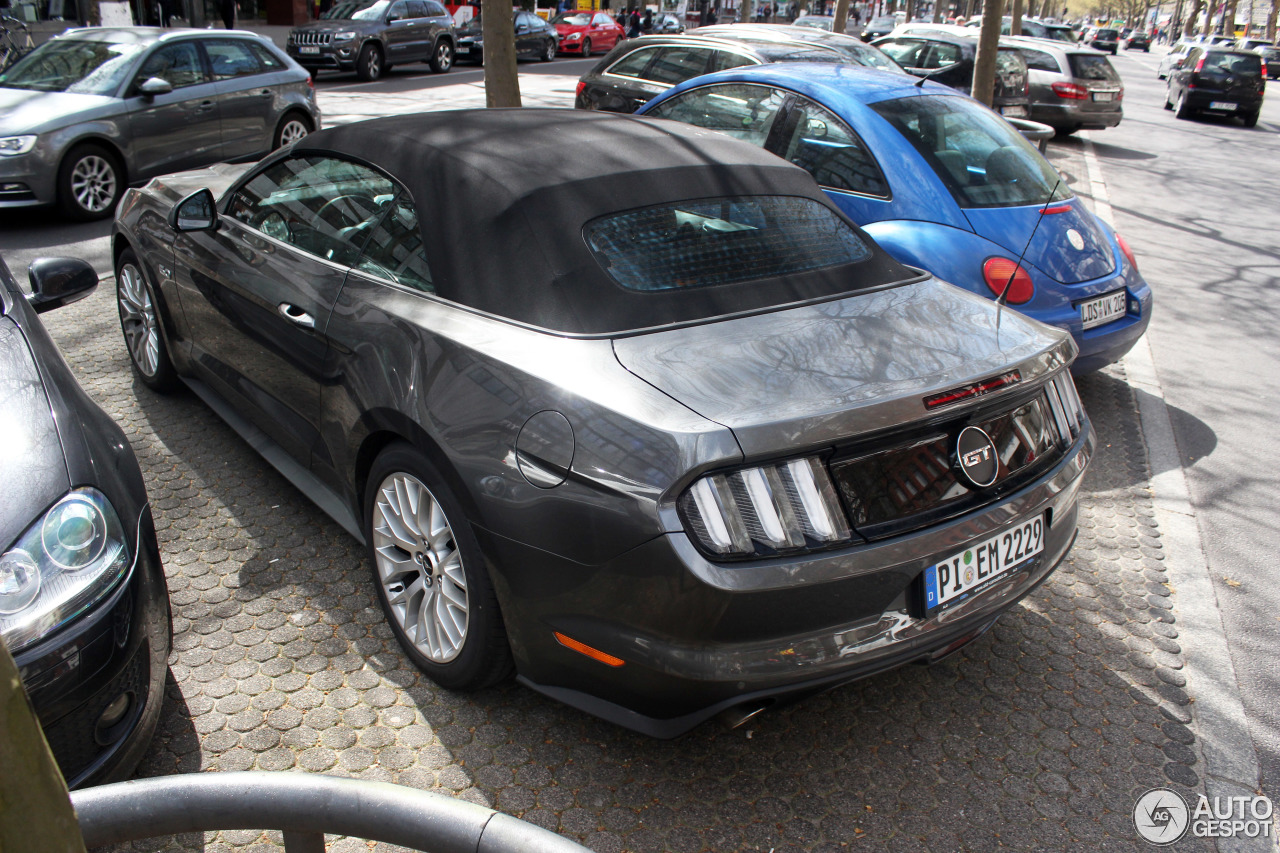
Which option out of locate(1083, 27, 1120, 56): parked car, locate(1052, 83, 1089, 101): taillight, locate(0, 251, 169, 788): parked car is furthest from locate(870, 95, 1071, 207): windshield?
locate(1083, 27, 1120, 56): parked car

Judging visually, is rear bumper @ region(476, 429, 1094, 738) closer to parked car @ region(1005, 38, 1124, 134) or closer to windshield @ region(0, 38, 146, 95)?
windshield @ region(0, 38, 146, 95)

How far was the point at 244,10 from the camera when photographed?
101ft

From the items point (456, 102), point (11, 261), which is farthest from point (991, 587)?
point (456, 102)

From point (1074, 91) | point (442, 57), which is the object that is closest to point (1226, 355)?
point (1074, 91)

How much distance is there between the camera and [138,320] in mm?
4906

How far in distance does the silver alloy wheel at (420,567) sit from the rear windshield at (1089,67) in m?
16.3

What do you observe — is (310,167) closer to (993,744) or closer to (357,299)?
(357,299)

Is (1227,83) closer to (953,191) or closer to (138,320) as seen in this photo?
(953,191)

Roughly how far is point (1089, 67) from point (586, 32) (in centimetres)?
2088

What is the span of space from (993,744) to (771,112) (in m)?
4.20

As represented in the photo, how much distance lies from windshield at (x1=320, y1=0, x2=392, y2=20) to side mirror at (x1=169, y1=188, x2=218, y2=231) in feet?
64.4

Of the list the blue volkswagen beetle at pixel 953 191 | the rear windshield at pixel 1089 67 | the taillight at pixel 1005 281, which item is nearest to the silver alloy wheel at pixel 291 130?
the blue volkswagen beetle at pixel 953 191

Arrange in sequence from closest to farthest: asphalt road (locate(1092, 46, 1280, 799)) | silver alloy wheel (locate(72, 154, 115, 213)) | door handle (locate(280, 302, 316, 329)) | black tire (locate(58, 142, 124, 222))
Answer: door handle (locate(280, 302, 316, 329)) → asphalt road (locate(1092, 46, 1280, 799)) → black tire (locate(58, 142, 124, 222)) → silver alloy wheel (locate(72, 154, 115, 213))

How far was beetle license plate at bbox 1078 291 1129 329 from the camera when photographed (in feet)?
16.3
